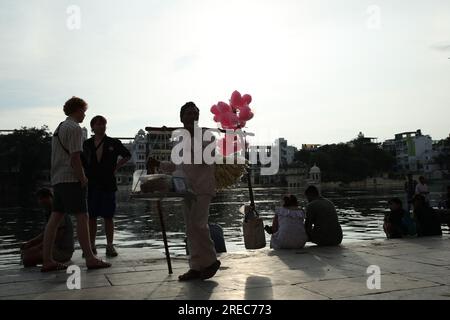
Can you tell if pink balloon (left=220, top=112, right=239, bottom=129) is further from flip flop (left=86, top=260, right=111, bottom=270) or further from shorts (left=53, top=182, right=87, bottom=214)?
flip flop (left=86, top=260, right=111, bottom=270)

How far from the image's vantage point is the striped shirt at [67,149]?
16.7ft

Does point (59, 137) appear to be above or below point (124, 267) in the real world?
above

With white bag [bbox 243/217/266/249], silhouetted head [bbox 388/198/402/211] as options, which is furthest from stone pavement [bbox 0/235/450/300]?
silhouetted head [bbox 388/198/402/211]

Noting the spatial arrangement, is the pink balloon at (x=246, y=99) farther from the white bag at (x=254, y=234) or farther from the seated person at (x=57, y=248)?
the seated person at (x=57, y=248)

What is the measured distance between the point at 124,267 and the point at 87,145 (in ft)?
6.71

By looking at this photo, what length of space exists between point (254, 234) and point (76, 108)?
3.45m

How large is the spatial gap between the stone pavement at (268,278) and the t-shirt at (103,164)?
110 cm

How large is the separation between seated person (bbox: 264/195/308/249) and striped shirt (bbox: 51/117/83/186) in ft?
11.1

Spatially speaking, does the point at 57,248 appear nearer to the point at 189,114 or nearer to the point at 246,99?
the point at 189,114

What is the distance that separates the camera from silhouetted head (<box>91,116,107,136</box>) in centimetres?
636
